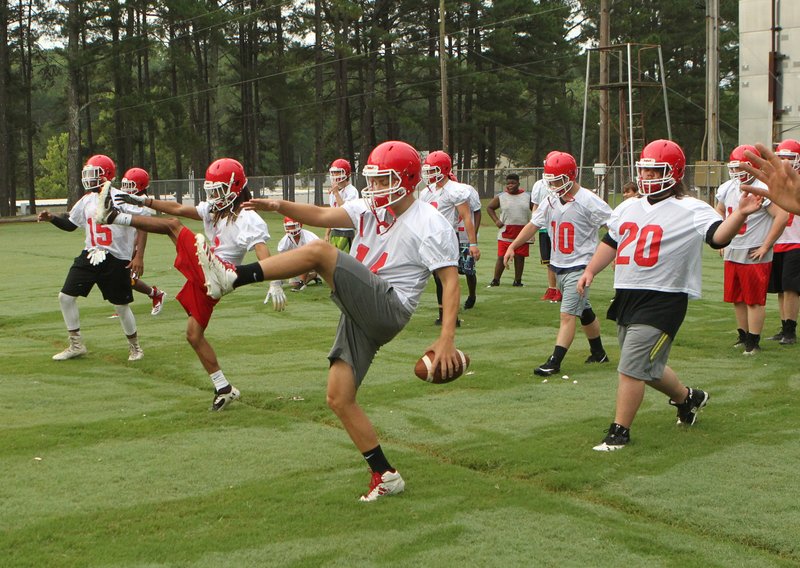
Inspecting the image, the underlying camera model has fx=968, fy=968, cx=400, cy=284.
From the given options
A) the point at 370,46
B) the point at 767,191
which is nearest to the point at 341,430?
the point at 767,191

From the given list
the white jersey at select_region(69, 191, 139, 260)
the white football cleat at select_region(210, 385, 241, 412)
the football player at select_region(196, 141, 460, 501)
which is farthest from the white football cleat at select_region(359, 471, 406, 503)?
the white jersey at select_region(69, 191, 139, 260)

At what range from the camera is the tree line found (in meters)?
54.3

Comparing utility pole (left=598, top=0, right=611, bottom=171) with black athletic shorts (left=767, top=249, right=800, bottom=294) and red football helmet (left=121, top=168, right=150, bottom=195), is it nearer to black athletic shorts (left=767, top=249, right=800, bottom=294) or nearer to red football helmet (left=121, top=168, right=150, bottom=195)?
black athletic shorts (left=767, top=249, right=800, bottom=294)

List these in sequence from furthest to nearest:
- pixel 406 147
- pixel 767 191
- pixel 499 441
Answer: pixel 499 441 < pixel 406 147 < pixel 767 191

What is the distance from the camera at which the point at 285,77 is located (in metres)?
59.3

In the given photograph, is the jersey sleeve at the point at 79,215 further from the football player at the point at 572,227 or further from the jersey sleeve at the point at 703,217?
the jersey sleeve at the point at 703,217

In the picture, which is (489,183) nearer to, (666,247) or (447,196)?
(447,196)

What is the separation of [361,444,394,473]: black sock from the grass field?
199mm

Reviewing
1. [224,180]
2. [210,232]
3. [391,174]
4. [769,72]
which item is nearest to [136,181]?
[210,232]

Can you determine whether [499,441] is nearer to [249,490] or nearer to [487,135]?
[249,490]

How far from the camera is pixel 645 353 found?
21.0 feet

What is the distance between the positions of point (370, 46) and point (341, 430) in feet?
172

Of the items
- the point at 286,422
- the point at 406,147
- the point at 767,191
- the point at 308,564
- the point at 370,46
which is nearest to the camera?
the point at 767,191

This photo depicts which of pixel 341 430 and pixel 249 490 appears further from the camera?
pixel 341 430
